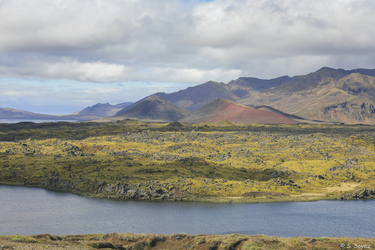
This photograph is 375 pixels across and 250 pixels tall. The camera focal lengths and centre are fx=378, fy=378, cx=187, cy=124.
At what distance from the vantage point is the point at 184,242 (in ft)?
209

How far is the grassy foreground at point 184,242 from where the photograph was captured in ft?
179

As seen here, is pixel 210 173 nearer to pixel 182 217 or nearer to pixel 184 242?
pixel 182 217

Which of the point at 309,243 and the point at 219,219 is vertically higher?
the point at 309,243

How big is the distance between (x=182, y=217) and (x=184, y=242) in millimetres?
37485

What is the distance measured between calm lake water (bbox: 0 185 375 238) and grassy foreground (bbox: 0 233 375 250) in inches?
865

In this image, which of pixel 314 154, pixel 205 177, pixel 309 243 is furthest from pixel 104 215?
pixel 314 154

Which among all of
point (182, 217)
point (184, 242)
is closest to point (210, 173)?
point (182, 217)

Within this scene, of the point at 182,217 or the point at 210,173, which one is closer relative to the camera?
the point at 182,217

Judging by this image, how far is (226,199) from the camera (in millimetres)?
120812

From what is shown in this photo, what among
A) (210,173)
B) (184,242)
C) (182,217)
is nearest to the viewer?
(184,242)

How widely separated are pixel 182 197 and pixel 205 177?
21.5 m

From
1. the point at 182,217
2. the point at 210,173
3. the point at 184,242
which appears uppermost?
the point at 184,242

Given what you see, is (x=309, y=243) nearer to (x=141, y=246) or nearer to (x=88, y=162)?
(x=141, y=246)

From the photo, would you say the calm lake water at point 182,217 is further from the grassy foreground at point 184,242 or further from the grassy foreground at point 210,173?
the grassy foreground at point 184,242
